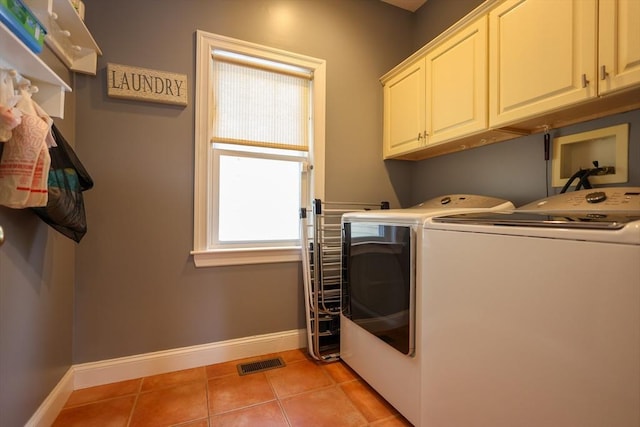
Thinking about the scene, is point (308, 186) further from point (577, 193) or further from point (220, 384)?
point (577, 193)

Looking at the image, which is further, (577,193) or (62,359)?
(62,359)

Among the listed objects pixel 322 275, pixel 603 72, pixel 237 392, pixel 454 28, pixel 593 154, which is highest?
pixel 454 28

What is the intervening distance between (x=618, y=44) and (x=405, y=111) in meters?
1.17

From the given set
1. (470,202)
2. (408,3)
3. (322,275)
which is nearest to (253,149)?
(322,275)

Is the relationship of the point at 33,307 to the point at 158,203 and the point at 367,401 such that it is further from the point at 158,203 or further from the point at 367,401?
the point at 367,401

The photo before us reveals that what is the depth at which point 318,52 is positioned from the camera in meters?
2.17

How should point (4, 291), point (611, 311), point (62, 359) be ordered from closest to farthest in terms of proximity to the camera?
point (611, 311) → point (4, 291) → point (62, 359)

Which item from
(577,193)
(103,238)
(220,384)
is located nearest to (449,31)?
(577,193)

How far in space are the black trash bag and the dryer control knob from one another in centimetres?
225

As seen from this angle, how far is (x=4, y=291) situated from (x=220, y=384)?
1.10m

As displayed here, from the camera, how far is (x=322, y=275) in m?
1.99

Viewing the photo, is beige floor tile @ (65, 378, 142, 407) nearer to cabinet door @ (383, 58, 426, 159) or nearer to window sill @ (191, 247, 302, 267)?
window sill @ (191, 247, 302, 267)

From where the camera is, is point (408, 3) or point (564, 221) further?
point (408, 3)

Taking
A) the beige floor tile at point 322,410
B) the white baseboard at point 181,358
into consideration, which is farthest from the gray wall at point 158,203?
the beige floor tile at point 322,410
